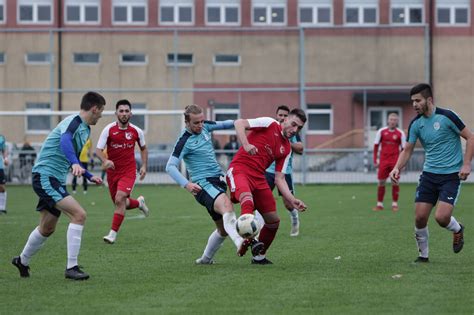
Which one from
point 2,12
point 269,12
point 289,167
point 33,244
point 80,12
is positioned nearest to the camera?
point 33,244

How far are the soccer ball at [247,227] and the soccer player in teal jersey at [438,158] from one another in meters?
2.17

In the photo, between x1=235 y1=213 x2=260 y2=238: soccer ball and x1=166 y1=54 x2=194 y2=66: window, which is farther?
x1=166 y1=54 x2=194 y2=66: window

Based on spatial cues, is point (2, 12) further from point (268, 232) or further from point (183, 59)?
point (268, 232)

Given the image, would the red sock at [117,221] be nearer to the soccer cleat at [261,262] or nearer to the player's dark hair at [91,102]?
the soccer cleat at [261,262]

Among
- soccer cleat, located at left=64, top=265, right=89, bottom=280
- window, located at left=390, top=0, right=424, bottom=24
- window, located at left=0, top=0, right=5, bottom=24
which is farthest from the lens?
window, located at left=390, top=0, right=424, bottom=24

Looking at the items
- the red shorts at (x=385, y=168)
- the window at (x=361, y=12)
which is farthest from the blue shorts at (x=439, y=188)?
the window at (x=361, y=12)

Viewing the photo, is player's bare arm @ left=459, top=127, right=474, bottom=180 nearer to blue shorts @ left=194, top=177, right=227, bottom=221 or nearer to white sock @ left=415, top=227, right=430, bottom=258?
white sock @ left=415, top=227, right=430, bottom=258

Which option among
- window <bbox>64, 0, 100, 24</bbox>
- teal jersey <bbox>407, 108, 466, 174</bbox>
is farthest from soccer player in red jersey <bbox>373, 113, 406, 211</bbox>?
window <bbox>64, 0, 100, 24</bbox>

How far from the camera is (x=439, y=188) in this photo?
36.9 ft

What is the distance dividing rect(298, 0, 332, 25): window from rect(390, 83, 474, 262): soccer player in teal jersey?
92.9ft

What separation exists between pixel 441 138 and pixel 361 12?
1100 inches

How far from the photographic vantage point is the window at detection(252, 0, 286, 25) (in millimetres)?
39219

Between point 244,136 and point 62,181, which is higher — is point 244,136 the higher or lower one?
the higher one

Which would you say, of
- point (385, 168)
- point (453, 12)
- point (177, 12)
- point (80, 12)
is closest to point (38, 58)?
point (80, 12)
